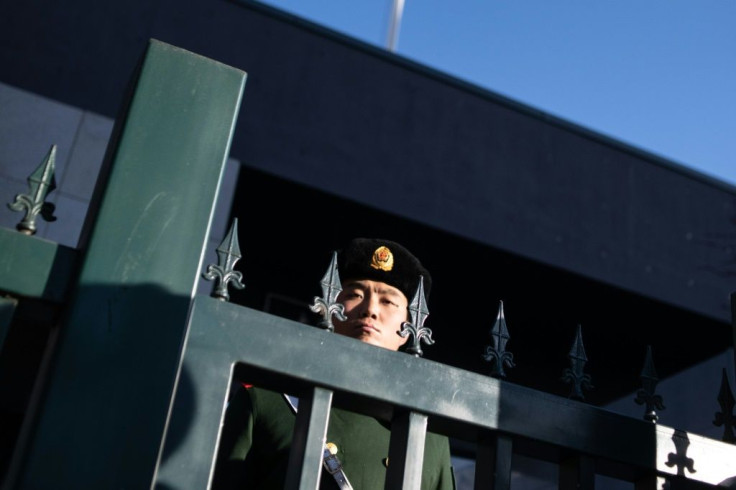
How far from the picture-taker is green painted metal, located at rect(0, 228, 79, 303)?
1.22 m

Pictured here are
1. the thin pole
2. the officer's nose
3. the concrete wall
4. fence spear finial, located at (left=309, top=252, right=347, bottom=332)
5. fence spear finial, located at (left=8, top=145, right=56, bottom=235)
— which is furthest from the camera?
the thin pole

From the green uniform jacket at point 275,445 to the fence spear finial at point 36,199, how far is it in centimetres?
104

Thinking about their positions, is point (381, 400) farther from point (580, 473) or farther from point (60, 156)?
point (60, 156)

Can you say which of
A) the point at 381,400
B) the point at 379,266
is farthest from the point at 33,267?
the point at 379,266

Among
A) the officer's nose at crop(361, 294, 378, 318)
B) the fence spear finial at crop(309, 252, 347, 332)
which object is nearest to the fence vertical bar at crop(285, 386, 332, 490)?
the fence spear finial at crop(309, 252, 347, 332)

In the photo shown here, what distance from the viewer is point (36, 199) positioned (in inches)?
50.9

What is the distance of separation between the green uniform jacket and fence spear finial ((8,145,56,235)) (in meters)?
1.04

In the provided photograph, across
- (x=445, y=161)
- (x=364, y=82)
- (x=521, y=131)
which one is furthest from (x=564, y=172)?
(x=364, y=82)

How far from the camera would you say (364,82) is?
22.5ft

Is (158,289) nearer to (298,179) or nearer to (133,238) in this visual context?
(133,238)

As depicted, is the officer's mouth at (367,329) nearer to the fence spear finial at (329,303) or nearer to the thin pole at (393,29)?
the fence spear finial at (329,303)

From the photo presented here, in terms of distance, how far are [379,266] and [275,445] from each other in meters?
0.83

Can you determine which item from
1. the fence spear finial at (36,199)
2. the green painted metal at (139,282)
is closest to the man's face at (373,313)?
the green painted metal at (139,282)

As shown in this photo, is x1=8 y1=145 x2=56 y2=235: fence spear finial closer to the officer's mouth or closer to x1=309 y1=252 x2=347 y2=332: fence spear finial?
x1=309 y1=252 x2=347 y2=332: fence spear finial
